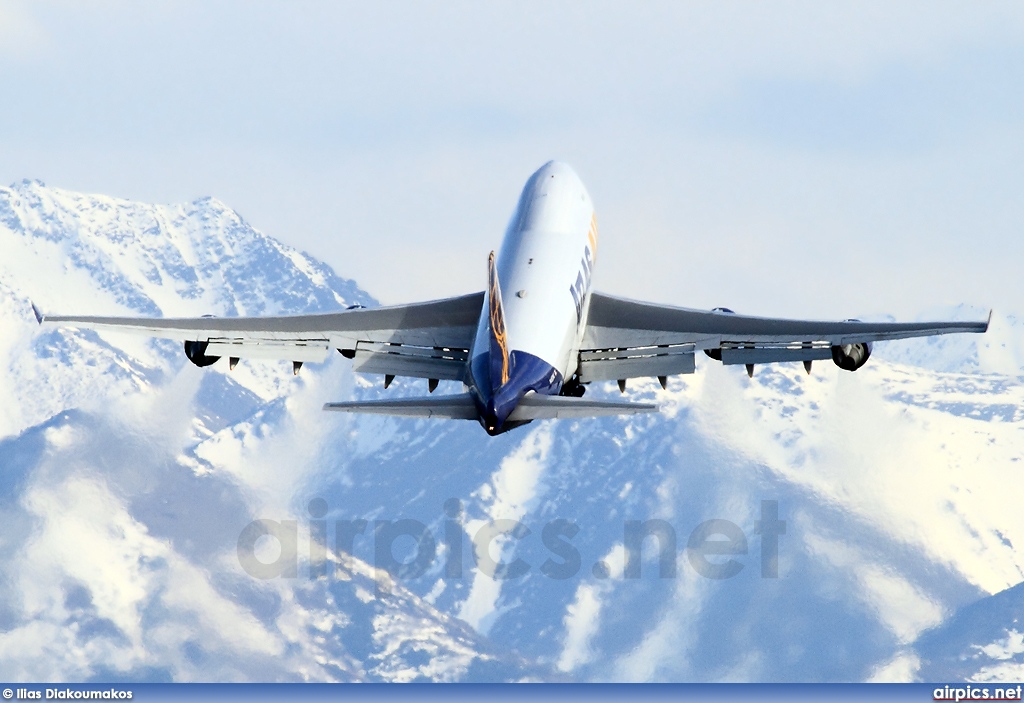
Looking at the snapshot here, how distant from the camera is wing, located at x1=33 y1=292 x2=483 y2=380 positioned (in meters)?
69.1

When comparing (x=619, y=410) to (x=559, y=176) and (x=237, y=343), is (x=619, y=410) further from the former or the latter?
(x=559, y=176)

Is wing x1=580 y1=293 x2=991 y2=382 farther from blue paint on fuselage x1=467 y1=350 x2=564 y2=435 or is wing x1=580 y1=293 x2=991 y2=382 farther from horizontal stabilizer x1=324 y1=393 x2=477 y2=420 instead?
horizontal stabilizer x1=324 y1=393 x2=477 y2=420

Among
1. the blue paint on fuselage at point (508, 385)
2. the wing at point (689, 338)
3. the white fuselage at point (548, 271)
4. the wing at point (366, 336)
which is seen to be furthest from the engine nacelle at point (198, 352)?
the wing at point (689, 338)

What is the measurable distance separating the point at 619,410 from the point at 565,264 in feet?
59.0

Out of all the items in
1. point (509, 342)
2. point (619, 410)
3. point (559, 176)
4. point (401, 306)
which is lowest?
point (619, 410)

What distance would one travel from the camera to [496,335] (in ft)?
202

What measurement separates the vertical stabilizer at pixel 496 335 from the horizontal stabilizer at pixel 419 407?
1.25 m

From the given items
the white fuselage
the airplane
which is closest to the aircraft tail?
the white fuselage

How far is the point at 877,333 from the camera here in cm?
6569

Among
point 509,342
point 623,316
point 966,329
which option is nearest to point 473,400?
point 509,342

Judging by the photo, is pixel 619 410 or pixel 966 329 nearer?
pixel 619 410

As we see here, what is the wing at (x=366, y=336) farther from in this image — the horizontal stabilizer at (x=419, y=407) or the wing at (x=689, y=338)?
the horizontal stabilizer at (x=419, y=407)

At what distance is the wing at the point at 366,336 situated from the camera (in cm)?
6906

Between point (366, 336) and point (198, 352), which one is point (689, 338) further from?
point (198, 352)
